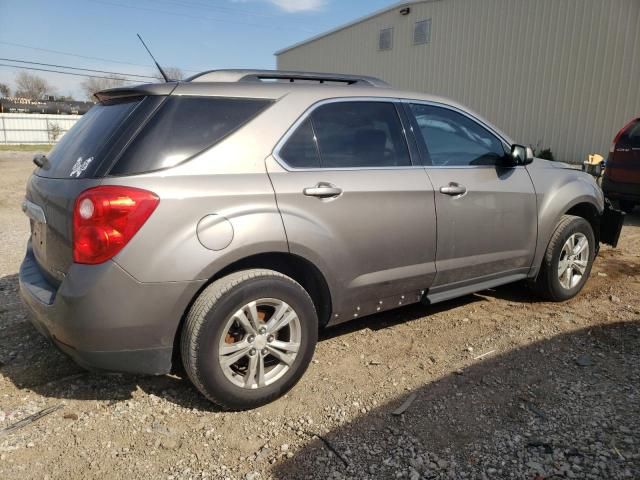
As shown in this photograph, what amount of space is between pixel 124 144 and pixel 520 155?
2854mm

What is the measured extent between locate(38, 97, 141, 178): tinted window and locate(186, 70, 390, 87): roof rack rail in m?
0.44

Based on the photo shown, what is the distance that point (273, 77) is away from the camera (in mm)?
3217

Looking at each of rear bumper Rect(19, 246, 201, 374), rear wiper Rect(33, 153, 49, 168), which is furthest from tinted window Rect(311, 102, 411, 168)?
rear wiper Rect(33, 153, 49, 168)

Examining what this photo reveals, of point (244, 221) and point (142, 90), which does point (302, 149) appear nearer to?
point (244, 221)

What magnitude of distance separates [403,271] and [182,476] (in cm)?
178

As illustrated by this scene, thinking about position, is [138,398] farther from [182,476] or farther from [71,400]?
[182,476]

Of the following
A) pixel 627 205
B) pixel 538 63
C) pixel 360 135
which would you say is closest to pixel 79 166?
pixel 360 135

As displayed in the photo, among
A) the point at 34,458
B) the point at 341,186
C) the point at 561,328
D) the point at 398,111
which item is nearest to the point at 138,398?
the point at 34,458

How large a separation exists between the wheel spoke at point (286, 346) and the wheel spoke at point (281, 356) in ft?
0.06

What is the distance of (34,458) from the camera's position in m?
2.44

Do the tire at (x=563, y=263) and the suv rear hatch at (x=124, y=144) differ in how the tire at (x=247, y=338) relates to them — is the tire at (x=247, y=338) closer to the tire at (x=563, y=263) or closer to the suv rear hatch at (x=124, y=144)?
the suv rear hatch at (x=124, y=144)

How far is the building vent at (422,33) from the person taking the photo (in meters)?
18.7

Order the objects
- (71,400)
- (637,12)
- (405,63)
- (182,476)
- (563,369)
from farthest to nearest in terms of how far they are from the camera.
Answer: (405,63) < (637,12) < (563,369) < (71,400) < (182,476)

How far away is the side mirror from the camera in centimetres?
390
